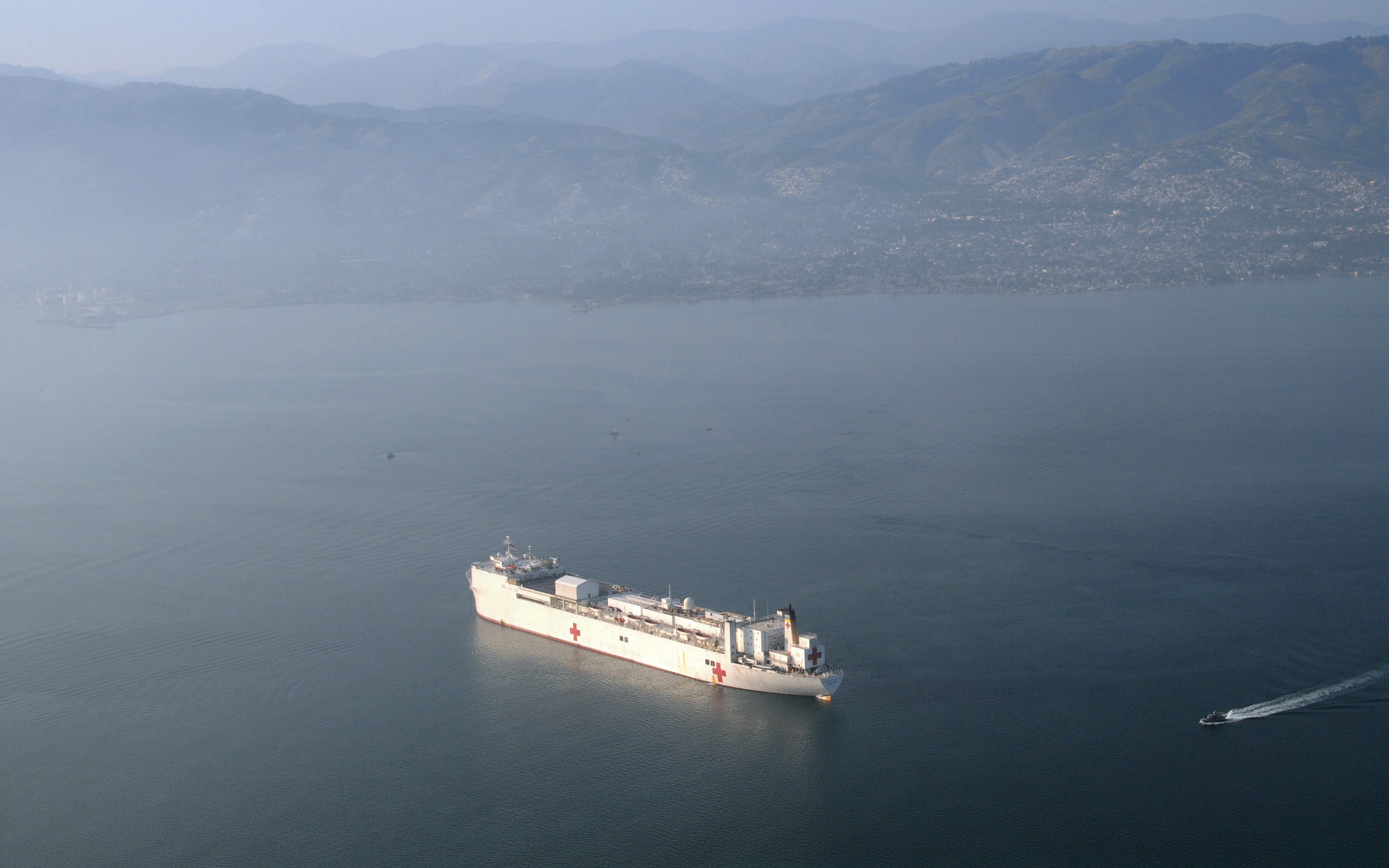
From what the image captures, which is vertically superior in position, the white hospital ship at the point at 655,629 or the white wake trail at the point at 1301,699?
the white hospital ship at the point at 655,629

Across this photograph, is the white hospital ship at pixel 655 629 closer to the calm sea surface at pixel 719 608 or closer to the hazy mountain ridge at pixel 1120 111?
the calm sea surface at pixel 719 608

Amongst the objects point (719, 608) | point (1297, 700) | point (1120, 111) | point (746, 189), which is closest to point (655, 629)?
point (719, 608)

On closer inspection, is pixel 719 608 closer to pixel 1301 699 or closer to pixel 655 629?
pixel 655 629

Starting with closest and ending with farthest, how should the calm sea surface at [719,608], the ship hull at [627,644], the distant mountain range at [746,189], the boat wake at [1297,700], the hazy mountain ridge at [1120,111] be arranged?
1. the calm sea surface at [719,608]
2. the boat wake at [1297,700]
3. the ship hull at [627,644]
4. the distant mountain range at [746,189]
5. the hazy mountain ridge at [1120,111]

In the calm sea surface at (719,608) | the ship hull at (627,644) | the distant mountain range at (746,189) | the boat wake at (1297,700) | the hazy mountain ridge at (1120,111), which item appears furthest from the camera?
the hazy mountain ridge at (1120,111)

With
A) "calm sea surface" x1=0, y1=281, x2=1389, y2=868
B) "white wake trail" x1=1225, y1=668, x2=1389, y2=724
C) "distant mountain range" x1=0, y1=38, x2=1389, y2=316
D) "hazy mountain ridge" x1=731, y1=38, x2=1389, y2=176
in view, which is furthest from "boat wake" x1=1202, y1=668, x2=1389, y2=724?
"hazy mountain ridge" x1=731, y1=38, x2=1389, y2=176

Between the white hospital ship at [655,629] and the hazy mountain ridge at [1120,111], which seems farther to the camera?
the hazy mountain ridge at [1120,111]

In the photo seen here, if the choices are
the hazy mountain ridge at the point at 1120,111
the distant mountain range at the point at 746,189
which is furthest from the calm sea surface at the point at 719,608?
the hazy mountain ridge at the point at 1120,111
